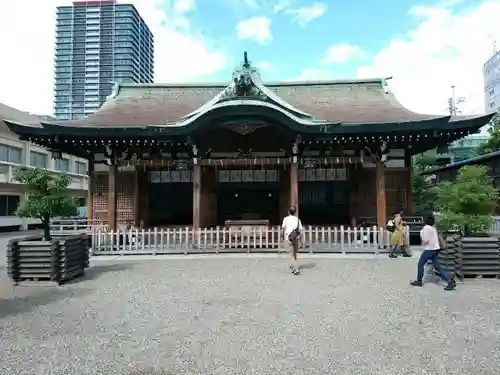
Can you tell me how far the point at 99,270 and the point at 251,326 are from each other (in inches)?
241

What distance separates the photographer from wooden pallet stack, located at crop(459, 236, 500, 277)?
27.3ft

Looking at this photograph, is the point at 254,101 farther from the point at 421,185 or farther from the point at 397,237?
the point at 421,185

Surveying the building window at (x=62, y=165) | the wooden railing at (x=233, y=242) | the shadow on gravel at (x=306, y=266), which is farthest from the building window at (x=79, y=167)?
the shadow on gravel at (x=306, y=266)

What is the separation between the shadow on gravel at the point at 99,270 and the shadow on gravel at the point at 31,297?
0.81 m

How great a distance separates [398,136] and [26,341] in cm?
1182

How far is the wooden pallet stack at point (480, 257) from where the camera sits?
8.33 metres

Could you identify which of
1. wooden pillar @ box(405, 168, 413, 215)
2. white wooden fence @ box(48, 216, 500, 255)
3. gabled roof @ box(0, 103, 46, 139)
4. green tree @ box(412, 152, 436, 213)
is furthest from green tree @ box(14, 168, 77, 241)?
gabled roof @ box(0, 103, 46, 139)

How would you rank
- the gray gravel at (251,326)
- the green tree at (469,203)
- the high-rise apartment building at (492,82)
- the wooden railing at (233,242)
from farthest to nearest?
the high-rise apartment building at (492,82) → the wooden railing at (233,242) → the green tree at (469,203) → the gray gravel at (251,326)

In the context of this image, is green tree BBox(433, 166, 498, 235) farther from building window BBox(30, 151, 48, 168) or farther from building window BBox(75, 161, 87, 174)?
building window BBox(75, 161, 87, 174)

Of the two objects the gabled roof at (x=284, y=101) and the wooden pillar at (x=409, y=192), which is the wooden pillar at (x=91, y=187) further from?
the wooden pillar at (x=409, y=192)

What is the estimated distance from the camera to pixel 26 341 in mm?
4715

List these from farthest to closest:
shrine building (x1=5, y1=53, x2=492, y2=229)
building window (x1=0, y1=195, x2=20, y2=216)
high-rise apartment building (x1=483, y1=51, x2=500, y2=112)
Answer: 1. high-rise apartment building (x1=483, y1=51, x2=500, y2=112)
2. building window (x1=0, y1=195, x2=20, y2=216)
3. shrine building (x1=5, y1=53, x2=492, y2=229)

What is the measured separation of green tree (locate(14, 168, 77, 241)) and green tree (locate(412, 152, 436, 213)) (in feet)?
64.8

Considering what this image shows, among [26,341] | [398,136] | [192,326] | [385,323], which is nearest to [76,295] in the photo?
[26,341]
